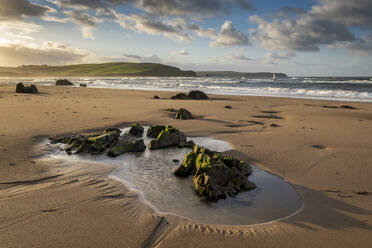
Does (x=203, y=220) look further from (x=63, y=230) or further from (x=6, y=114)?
(x=6, y=114)

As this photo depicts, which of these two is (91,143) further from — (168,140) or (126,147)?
(168,140)

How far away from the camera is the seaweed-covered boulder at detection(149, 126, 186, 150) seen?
20.3 ft

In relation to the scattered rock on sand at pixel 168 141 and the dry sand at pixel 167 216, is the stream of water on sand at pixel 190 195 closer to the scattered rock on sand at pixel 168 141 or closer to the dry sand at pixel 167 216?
the dry sand at pixel 167 216

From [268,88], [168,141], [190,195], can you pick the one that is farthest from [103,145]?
[268,88]

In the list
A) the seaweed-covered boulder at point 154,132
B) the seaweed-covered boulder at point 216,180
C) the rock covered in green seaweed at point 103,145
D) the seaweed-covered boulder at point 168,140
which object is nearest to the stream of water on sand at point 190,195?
the seaweed-covered boulder at point 216,180

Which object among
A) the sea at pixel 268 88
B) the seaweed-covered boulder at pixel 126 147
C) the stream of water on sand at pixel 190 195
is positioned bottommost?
Answer: the stream of water on sand at pixel 190 195

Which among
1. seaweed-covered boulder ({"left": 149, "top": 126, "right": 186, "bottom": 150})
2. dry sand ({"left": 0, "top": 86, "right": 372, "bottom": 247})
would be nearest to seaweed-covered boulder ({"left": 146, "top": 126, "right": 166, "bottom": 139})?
seaweed-covered boulder ({"left": 149, "top": 126, "right": 186, "bottom": 150})

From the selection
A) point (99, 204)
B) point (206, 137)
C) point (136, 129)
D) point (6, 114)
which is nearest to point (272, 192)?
point (99, 204)

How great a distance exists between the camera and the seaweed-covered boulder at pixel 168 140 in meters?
6.19

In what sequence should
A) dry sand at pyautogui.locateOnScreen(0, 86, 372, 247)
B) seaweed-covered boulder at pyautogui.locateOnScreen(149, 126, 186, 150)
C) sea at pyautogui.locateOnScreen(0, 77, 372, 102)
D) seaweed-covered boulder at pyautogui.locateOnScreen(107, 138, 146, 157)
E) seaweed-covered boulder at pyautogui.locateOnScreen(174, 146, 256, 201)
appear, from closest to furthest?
dry sand at pyautogui.locateOnScreen(0, 86, 372, 247)
seaweed-covered boulder at pyautogui.locateOnScreen(174, 146, 256, 201)
seaweed-covered boulder at pyautogui.locateOnScreen(107, 138, 146, 157)
seaweed-covered boulder at pyautogui.locateOnScreen(149, 126, 186, 150)
sea at pyautogui.locateOnScreen(0, 77, 372, 102)

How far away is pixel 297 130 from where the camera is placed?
8180 mm

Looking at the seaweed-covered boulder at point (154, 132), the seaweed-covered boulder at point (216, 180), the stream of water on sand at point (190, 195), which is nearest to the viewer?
the stream of water on sand at point (190, 195)

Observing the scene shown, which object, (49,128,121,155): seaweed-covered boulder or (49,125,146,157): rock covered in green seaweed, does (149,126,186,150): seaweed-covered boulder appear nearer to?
(49,125,146,157): rock covered in green seaweed

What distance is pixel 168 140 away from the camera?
6.31m
